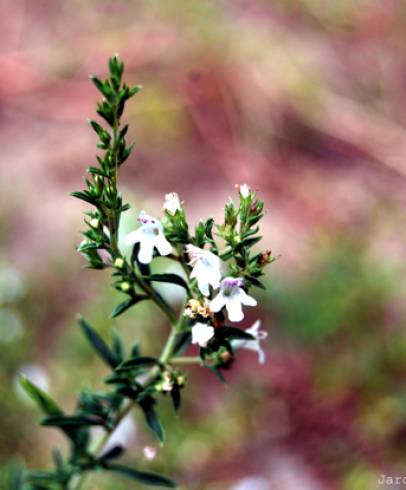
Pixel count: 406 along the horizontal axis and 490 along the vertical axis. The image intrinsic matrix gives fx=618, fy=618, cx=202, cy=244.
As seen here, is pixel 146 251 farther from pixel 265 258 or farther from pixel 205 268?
pixel 265 258

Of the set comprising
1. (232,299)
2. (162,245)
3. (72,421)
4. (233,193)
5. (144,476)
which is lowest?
(144,476)

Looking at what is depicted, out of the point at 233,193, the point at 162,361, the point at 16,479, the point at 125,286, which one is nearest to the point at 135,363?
the point at 162,361

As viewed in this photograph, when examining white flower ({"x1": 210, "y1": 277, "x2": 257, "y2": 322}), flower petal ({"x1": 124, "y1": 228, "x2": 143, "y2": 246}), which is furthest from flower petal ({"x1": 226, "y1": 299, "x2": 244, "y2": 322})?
flower petal ({"x1": 124, "y1": 228, "x2": 143, "y2": 246})

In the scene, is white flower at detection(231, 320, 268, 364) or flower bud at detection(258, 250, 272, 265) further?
white flower at detection(231, 320, 268, 364)

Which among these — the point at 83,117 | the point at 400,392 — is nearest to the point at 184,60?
the point at 83,117

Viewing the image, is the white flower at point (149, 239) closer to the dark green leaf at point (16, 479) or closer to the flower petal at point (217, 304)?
the flower petal at point (217, 304)

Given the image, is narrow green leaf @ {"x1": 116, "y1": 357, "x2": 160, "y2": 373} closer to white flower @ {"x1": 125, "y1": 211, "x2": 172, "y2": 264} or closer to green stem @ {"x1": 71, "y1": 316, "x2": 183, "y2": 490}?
green stem @ {"x1": 71, "y1": 316, "x2": 183, "y2": 490}
